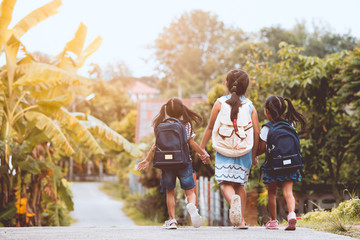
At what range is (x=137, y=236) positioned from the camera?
4.46 metres

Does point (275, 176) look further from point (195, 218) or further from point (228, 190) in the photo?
point (195, 218)

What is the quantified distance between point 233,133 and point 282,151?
562mm

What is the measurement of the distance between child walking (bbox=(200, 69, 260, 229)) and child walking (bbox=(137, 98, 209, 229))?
1.12 ft

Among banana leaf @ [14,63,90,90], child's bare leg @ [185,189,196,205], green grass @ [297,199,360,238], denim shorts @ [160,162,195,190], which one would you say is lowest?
green grass @ [297,199,360,238]

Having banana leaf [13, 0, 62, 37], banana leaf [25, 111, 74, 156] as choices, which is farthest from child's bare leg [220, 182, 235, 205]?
banana leaf [13, 0, 62, 37]

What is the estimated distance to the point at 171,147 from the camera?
5469mm

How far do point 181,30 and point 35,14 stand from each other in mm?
45141

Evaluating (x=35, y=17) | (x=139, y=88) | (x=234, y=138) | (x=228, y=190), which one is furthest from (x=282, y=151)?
(x=139, y=88)

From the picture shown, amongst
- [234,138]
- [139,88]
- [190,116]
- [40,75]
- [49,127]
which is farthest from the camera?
[139,88]

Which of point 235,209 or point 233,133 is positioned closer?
point 235,209

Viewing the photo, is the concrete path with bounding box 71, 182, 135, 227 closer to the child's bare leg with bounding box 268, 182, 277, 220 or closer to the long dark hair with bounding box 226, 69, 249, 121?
the child's bare leg with bounding box 268, 182, 277, 220

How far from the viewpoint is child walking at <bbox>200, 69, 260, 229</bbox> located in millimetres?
5301

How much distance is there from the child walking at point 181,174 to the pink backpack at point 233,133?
1.18 ft

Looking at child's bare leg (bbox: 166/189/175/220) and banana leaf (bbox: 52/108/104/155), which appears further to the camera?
banana leaf (bbox: 52/108/104/155)
